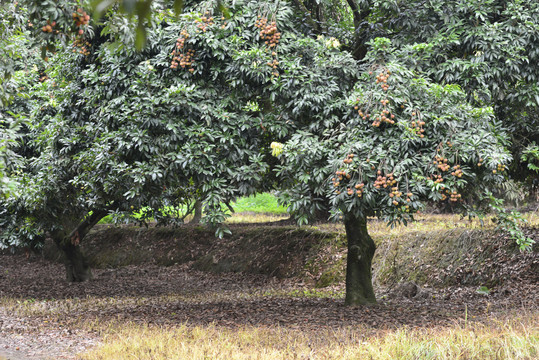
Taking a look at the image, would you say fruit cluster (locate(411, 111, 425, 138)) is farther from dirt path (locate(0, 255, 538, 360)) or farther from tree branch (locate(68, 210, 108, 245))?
tree branch (locate(68, 210, 108, 245))

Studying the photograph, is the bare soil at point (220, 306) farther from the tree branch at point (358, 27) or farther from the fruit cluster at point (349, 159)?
the tree branch at point (358, 27)

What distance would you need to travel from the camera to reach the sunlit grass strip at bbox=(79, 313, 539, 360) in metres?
5.80

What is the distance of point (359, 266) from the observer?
1030cm

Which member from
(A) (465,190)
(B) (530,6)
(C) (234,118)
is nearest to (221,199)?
(C) (234,118)

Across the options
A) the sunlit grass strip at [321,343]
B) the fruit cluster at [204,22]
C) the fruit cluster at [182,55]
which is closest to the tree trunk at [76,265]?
the sunlit grass strip at [321,343]

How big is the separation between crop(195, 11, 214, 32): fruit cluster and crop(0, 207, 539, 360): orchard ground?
4.42 metres

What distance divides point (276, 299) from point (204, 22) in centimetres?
638

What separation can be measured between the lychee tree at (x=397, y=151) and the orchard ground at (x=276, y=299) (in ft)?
5.76

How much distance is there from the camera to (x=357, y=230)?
399 inches

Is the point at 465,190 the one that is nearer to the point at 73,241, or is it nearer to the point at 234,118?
the point at 234,118

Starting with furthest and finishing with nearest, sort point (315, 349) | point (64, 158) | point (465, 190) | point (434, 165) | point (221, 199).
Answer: point (64, 158) → point (221, 199) → point (465, 190) → point (434, 165) → point (315, 349)

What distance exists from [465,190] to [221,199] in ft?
11.5

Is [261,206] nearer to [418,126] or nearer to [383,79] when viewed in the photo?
[383,79]

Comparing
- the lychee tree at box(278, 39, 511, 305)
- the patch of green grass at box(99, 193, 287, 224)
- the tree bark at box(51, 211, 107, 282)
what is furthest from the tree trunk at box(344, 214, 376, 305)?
the patch of green grass at box(99, 193, 287, 224)
